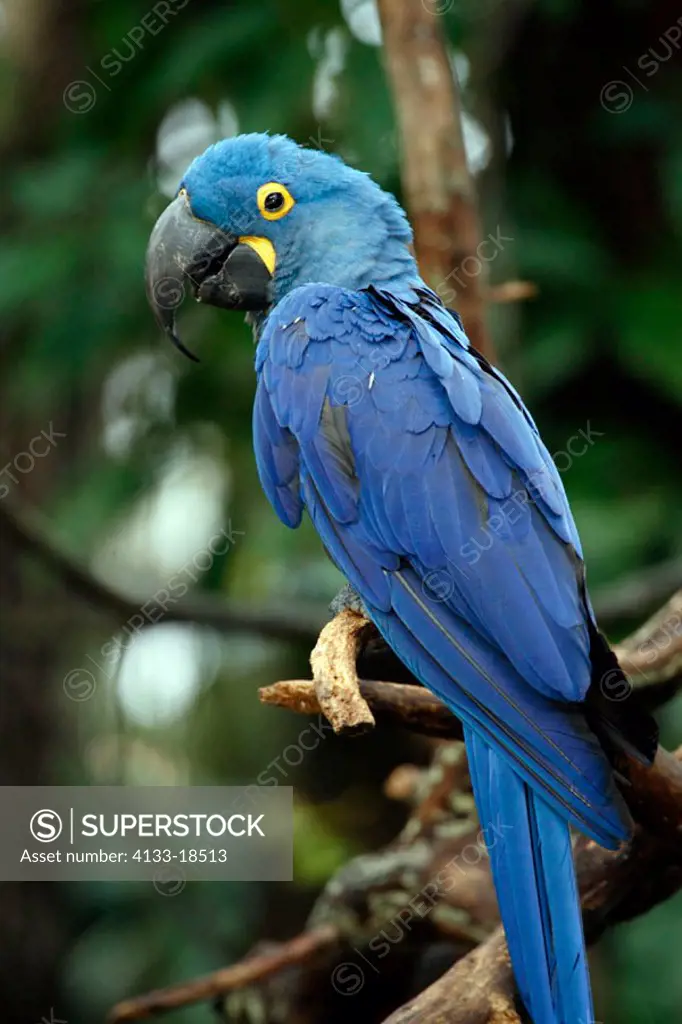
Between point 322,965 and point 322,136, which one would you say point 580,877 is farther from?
point 322,136

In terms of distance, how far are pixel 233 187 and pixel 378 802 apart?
1.76 meters

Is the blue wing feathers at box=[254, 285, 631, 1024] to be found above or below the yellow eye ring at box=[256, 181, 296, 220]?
below

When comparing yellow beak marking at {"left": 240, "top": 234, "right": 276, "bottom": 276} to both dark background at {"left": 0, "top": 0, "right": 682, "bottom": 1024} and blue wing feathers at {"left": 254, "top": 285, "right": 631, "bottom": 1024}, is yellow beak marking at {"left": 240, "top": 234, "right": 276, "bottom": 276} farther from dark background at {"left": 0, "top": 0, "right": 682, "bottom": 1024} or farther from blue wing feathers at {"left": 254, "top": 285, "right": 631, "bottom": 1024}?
dark background at {"left": 0, "top": 0, "right": 682, "bottom": 1024}

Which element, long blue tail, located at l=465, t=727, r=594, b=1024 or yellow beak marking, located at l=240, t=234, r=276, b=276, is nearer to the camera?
long blue tail, located at l=465, t=727, r=594, b=1024

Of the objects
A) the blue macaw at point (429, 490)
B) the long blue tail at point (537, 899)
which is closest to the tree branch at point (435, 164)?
the blue macaw at point (429, 490)

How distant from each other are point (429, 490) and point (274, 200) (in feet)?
2.04

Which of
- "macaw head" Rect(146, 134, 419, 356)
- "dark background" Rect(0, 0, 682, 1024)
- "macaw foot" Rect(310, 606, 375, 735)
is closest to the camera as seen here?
"macaw foot" Rect(310, 606, 375, 735)

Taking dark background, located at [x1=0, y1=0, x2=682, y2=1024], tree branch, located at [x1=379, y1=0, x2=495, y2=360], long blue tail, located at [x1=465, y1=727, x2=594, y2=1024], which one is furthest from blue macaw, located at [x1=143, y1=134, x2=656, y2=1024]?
dark background, located at [x1=0, y1=0, x2=682, y2=1024]

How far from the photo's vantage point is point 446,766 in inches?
92.7

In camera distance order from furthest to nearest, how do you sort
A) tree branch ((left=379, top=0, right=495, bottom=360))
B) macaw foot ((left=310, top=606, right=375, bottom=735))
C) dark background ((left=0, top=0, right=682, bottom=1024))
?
dark background ((left=0, top=0, right=682, bottom=1024)), tree branch ((left=379, top=0, right=495, bottom=360)), macaw foot ((left=310, top=606, right=375, bottom=735))

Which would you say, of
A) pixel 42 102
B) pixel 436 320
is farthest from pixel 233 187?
pixel 42 102

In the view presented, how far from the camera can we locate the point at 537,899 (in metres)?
1.36

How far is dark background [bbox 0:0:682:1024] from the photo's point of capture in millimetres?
2748

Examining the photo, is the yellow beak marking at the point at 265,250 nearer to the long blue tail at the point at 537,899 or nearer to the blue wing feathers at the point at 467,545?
the blue wing feathers at the point at 467,545
